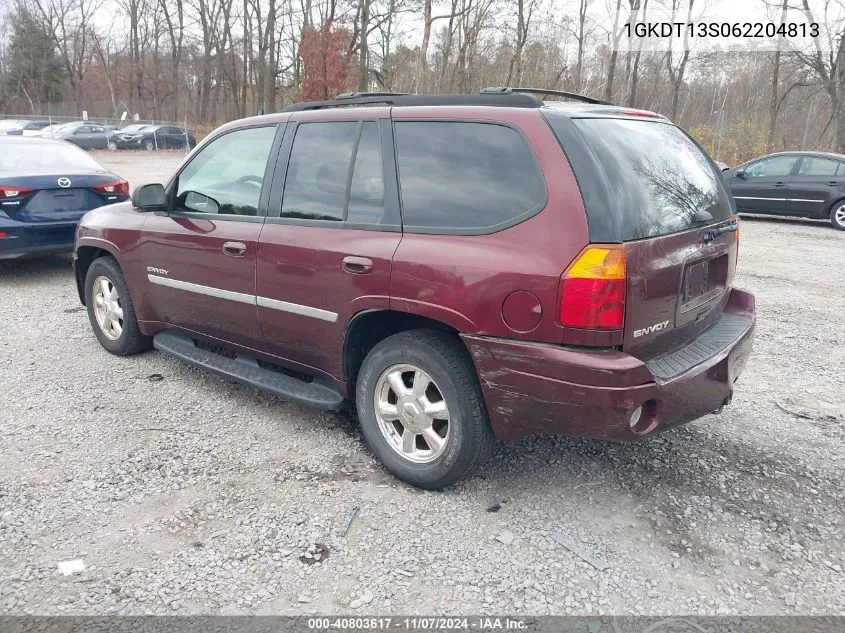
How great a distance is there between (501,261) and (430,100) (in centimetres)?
107

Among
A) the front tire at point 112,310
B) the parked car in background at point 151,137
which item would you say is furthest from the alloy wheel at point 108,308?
the parked car in background at point 151,137

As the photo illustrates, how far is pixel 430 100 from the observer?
3.33 metres

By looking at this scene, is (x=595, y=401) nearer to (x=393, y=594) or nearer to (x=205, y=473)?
(x=393, y=594)

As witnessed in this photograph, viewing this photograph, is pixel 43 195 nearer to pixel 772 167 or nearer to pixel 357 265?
pixel 357 265

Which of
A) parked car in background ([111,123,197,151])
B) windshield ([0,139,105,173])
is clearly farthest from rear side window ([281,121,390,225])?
parked car in background ([111,123,197,151])

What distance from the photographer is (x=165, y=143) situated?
35.5 meters

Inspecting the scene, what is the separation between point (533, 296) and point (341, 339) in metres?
1.15

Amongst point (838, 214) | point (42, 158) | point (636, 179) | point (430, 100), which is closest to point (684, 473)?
point (636, 179)

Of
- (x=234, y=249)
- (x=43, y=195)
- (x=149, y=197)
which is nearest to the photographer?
(x=234, y=249)

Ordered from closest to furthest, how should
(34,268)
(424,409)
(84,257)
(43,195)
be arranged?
(424,409)
(84,257)
(43,195)
(34,268)

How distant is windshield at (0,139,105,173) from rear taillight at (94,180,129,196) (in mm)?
357

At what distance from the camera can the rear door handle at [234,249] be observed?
3.79m

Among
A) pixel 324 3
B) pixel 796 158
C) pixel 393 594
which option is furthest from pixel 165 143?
pixel 393 594

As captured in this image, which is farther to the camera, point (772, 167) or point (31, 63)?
point (31, 63)
